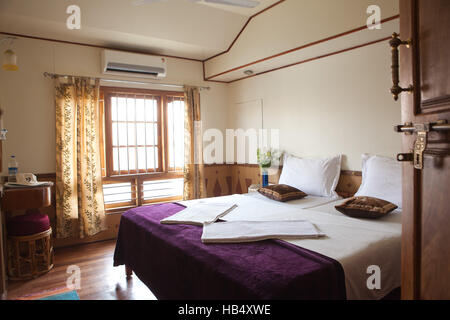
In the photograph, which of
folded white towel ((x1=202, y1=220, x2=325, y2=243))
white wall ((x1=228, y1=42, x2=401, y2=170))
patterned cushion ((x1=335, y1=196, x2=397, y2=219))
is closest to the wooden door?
folded white towel ((x1=202, y1=220, x2=325, y2=243))

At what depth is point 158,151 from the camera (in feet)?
14.3

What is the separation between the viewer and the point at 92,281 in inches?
107

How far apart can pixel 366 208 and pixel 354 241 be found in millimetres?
565

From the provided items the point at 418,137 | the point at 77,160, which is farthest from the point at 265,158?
the point at 418,137

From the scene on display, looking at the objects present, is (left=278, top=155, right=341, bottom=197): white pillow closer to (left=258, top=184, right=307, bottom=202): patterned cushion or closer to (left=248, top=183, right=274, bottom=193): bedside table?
(left=258, top=184, right=307, bottom=202): patterned cushion

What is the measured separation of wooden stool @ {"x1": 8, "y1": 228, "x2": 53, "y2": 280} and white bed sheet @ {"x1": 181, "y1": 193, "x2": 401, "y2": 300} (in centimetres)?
197

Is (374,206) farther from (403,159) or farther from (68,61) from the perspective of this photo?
(68,61)

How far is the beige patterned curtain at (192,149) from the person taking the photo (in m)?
4.46

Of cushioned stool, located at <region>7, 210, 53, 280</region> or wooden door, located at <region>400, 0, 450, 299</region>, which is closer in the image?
wooden door, located at <region>400, 0, 450, 299</region>

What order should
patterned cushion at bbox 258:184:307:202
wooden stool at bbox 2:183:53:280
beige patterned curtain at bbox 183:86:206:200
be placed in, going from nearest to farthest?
wooden stool at bbox 2:183:53:280 → patterned cushion at bbox 258:184:307:202 → beige patterned curtain at bbox 183:86:206:200

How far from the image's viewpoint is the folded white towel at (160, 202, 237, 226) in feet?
7.27

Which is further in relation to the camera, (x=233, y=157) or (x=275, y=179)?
(x=233, y=157)

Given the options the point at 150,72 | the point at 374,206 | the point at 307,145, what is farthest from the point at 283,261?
the point at 150,72

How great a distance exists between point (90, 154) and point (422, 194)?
357 centimetres
